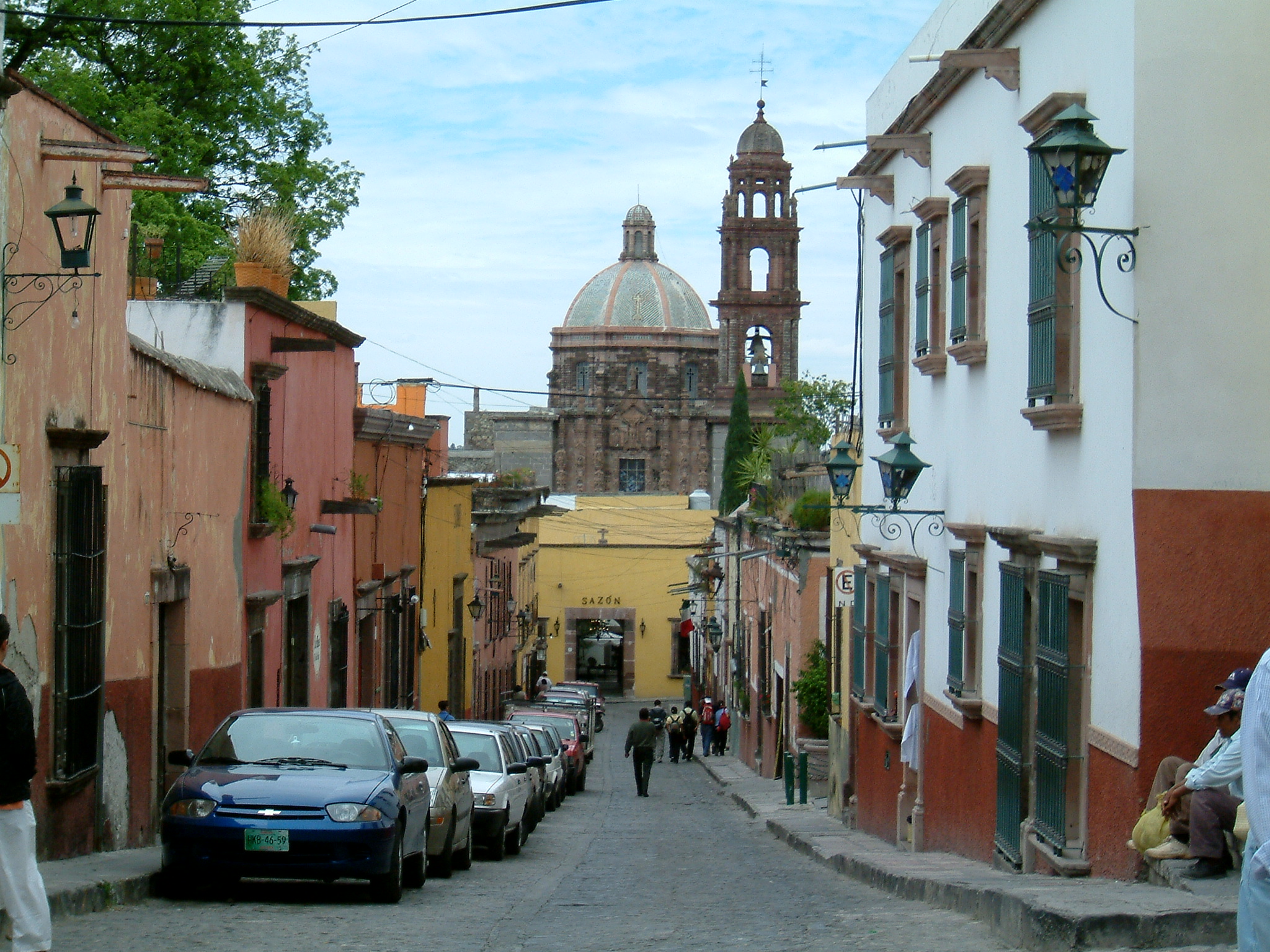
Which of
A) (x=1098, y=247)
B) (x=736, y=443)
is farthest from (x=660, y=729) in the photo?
(x=1098, y=247)

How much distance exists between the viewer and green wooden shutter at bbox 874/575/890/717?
1873 centimetres

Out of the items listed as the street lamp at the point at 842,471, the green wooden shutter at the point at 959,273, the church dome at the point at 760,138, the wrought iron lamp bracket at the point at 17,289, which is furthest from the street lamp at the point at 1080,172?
the church dome at the point at 760,138

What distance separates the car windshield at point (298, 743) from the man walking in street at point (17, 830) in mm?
4340

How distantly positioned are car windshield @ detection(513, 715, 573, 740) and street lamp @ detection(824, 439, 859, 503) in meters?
14.8

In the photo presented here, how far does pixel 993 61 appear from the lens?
41.8 ft

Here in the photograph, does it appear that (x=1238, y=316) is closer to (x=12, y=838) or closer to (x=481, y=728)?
(x=12, y=838)

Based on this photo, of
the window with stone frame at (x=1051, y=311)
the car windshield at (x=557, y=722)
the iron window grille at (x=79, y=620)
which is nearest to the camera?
the window with stone frame at (x=1051, y=311)

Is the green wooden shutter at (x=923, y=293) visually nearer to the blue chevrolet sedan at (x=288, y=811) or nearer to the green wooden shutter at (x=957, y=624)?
the green wooden shutter at (x=957, y=624)

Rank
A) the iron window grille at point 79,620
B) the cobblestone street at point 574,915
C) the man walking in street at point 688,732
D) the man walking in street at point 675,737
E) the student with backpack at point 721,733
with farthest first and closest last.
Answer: the student with backpack at point 721,733
the man walking in street at point 688,732
the man walking in street at point 675,737
the iron window grille at point 79,620
the cobblestone street at point 574,915

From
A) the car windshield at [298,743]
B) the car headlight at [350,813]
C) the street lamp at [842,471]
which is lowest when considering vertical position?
the car headlight at [350,813]

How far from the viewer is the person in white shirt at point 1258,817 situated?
4969 mm

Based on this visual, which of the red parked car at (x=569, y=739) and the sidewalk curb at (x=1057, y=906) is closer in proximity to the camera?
the sidewalk curb at (x=1057, y=906)

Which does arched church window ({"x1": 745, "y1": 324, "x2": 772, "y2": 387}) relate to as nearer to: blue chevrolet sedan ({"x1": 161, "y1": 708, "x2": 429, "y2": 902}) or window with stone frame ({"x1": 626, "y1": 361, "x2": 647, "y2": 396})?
window with stone frame ({"x1": 626, "y1": 361, "x2": 647, "y2": 396})

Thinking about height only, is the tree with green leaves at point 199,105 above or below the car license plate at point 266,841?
above
